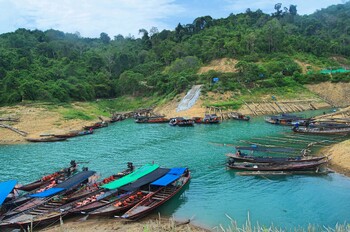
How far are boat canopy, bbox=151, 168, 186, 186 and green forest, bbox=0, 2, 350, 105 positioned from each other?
170ft

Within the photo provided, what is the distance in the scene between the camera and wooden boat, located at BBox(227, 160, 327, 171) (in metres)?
33.2

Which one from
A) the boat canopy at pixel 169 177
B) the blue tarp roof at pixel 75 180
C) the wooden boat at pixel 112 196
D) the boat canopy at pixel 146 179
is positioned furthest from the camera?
the blue tarp roof at pixel 75 180

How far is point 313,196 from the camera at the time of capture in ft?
91.2

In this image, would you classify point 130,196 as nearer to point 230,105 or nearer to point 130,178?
point 130,178

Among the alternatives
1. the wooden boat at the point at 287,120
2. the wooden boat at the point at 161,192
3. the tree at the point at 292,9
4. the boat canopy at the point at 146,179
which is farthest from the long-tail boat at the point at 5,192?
the tree at the point at 292,9

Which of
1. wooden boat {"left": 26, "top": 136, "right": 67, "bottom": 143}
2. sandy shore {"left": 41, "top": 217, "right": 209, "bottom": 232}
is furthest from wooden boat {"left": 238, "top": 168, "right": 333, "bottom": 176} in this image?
wooden boat {"left": 26, "top": 136, "right": 67, "bottom": 143}

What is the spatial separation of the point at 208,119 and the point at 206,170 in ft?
101

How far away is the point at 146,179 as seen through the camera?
3047 centimetres

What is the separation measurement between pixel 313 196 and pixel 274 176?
5590 millimetres

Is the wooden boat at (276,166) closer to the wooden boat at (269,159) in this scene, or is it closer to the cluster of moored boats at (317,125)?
the wooden boat at (269,159)

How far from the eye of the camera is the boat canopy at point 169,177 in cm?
2955

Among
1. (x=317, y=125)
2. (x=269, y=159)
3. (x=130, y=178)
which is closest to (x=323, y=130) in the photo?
(x=317, y=125)

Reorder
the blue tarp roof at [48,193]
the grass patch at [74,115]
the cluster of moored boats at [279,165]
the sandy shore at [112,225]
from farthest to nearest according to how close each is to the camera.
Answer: the grass patch at [74,115] → the cluster of moored boats at [279,165] → the blue tarp roof at [48,193] → the sandy shore at [112,225]

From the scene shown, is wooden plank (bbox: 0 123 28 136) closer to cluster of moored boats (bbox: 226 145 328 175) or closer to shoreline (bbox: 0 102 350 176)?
shoreline (bbox: 0 102 350 176)
